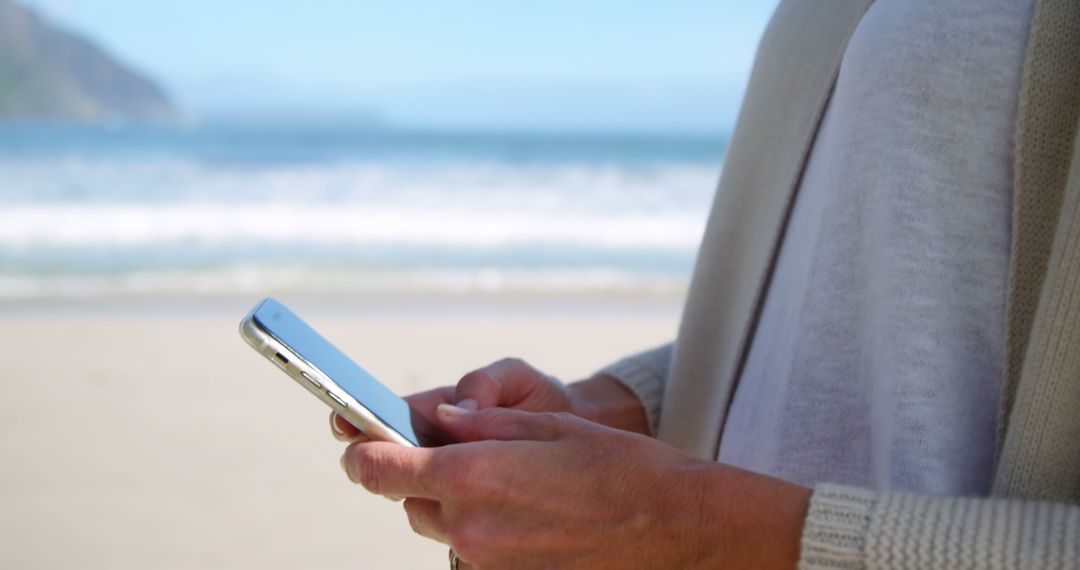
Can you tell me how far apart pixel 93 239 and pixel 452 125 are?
68.4ft

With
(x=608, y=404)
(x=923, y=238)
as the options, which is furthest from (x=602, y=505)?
(x=608, y=404)

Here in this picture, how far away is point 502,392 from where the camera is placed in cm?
108

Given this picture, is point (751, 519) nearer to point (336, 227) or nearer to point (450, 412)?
point (450, 412)

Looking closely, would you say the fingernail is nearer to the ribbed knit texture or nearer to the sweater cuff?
the sweater cuff

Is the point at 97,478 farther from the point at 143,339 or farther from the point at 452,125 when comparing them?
the point at 452,125

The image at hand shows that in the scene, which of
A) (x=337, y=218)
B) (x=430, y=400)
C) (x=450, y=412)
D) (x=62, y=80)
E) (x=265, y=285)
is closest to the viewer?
(x=450, y=412)

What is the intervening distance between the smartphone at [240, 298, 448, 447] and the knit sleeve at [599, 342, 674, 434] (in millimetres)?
318

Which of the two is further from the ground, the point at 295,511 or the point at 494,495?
the point at 295,511

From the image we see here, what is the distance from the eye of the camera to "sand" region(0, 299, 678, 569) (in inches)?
124

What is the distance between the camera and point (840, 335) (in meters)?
0.90

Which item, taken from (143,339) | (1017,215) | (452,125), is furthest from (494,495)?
(452,125)

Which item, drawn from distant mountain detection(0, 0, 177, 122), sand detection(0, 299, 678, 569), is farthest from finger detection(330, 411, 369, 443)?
distant mountain detection(0, 0, 177, 122)

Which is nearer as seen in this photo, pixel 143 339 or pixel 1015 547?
pixel 1015 547

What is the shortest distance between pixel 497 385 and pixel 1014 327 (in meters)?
0.48
